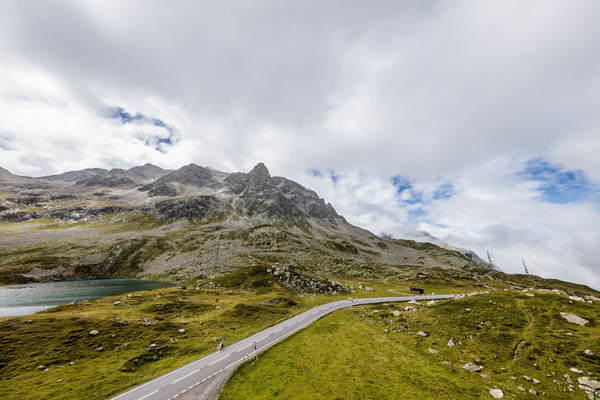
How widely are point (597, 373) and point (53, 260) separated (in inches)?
8953

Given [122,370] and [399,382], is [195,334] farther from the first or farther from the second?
[399,382]

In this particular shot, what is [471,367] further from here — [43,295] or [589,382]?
[43,295]

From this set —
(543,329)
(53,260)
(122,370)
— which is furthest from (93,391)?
(53,260)

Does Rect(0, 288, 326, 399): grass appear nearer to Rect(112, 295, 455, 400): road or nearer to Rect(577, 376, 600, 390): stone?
Rect(112, 295, 455, 400): road

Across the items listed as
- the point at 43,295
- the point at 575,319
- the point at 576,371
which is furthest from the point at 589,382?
the point at 43,295

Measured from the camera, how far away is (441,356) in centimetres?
2930

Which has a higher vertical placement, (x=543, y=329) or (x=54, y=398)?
(x=543, y=329)

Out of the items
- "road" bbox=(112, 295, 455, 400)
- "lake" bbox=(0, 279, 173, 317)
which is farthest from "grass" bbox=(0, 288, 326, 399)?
"lake" bbox=(0, 279, 173, 317)

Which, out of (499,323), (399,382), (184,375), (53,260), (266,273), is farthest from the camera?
(53,260)

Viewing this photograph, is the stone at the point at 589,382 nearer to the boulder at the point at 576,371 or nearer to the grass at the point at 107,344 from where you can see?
the boulder at the point at 576,371


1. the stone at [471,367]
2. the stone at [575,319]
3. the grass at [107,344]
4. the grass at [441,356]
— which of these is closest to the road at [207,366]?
the grass at [107,344]

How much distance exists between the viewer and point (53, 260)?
144 metres

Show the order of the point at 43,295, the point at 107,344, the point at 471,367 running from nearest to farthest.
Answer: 1. the point at 471,367
2. the point at 107,344
3. the point at 43,295

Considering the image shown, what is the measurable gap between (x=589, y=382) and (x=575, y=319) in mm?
15001
